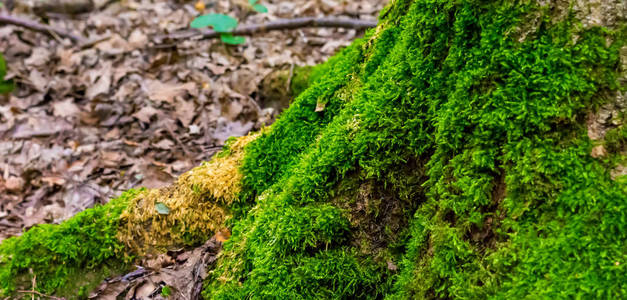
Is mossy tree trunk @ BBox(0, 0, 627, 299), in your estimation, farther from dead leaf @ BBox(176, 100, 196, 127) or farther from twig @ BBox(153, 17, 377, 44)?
twig @ BBox(153, 17, 377, 44)

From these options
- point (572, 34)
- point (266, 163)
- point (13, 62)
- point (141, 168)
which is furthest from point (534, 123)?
point (13, 62)

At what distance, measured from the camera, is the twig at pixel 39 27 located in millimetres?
6729

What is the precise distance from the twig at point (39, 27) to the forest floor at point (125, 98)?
141 mm

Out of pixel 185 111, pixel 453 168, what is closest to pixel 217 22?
pixel 185 111

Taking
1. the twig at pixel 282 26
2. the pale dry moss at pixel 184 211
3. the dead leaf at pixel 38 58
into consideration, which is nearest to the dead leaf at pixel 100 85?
the twig at pixel 282 26

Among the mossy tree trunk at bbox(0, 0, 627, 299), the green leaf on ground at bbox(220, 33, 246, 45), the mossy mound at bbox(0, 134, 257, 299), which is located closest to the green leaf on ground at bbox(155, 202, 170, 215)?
the mossy mound at bbox(0, 134, 257, 299)

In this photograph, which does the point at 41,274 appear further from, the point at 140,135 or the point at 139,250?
the point at 140,135

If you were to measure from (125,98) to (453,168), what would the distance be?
4.60m

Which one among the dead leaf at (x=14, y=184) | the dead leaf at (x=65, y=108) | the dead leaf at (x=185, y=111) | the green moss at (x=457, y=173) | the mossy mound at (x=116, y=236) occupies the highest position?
the green moss at (x=457, y=173)

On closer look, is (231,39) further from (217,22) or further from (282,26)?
(282,26)

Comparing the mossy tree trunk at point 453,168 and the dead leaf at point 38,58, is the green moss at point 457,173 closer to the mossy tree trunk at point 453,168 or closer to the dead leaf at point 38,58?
the mossy tree trunk at point 453,168

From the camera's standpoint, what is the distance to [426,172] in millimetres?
1978

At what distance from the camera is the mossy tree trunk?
149cm

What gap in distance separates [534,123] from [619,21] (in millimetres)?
421
